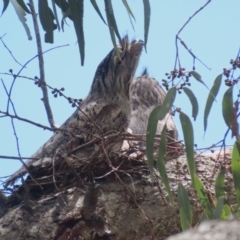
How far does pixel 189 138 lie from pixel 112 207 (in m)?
0.45

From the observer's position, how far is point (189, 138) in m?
2.19

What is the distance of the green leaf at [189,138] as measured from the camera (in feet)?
6.89

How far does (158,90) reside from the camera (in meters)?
4.61

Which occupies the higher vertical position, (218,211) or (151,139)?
(151,139)

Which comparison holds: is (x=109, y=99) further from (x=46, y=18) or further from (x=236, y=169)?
(x=236, y=169)

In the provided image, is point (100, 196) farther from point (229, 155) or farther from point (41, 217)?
point (229, 155)

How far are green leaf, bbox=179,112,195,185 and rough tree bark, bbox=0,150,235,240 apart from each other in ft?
1.03


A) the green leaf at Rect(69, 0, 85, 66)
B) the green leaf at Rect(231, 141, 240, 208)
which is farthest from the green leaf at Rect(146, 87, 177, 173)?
the green leaf at Rect(69, 0, 85, 66)

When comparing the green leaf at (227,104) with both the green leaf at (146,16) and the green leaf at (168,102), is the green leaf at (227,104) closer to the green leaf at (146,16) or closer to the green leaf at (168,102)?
the green leaf at (168,102)

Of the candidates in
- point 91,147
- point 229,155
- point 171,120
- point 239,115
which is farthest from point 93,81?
point 239,115

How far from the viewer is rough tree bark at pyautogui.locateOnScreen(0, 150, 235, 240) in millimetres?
2320

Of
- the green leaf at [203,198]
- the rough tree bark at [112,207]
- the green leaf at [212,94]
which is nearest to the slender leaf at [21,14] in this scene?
the rough tree bark at [112,207]

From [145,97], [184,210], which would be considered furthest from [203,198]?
[145,97]

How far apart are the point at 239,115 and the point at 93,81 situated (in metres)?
1.94
